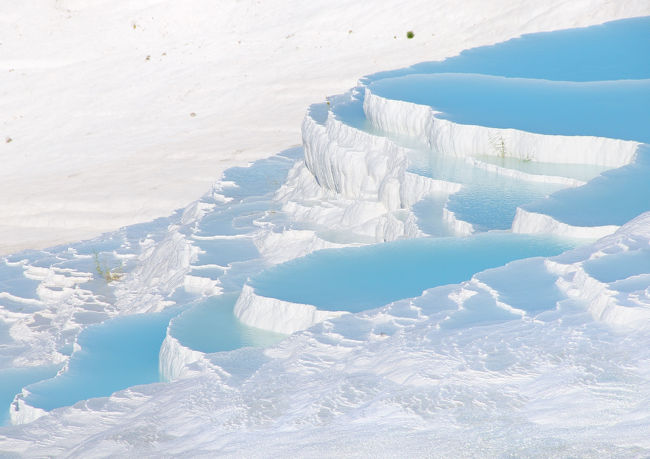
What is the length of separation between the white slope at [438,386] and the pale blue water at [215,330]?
0.70 m

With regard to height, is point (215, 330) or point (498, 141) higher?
point (498, 141)

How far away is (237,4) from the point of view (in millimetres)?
18391

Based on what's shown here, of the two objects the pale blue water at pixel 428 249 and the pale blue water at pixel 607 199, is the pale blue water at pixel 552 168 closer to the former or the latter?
the pale blue water at pixel 428 249

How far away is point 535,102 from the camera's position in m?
8.89

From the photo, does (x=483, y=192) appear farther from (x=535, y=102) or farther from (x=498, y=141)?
(x=535, y=102)

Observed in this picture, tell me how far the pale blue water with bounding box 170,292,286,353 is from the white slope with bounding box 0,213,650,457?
2.31 feet

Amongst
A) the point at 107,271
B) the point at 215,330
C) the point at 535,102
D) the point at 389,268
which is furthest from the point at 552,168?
the point at 107,271

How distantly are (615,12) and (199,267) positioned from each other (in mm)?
7913

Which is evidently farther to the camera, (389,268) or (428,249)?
(428,249)

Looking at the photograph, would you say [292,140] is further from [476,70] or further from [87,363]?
[87,363]

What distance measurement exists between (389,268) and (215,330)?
1298mm

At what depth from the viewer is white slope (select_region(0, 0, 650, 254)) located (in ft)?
41.8

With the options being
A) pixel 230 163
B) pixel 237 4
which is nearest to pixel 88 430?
pixel 230 163

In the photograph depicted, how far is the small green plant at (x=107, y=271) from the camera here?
31.8 feet
